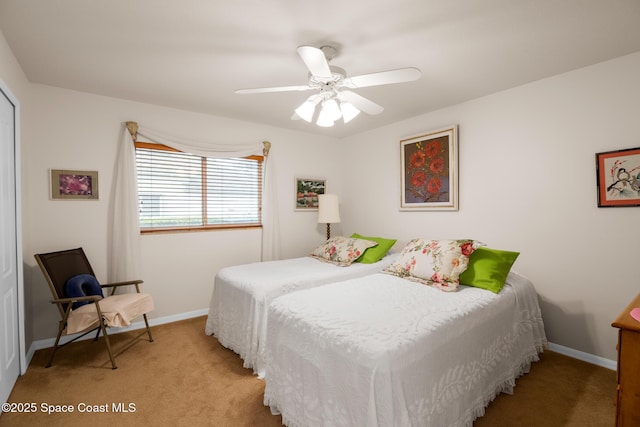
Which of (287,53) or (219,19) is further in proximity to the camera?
(287,53)

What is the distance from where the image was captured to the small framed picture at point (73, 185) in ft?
9.41

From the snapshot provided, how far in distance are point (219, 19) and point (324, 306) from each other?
6.28 feet

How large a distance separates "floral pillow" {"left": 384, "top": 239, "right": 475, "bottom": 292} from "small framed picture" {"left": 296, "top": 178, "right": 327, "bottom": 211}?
1.93 m

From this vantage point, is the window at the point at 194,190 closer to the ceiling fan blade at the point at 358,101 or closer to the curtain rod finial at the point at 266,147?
the curtain rod finial at the point at 266,147

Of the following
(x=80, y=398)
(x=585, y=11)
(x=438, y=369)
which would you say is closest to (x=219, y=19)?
(x=585, y=11)

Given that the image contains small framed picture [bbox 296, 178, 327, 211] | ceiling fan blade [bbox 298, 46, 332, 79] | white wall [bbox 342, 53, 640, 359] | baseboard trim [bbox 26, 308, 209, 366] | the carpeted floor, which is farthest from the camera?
small framed picture [bbox 296, 178, 327, 211]

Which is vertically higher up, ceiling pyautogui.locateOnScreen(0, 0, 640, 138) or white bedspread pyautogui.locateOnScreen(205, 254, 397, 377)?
ceiling pyautogui.locateOnScreen(0, 0, 640, 138)

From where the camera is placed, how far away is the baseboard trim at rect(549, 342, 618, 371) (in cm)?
242

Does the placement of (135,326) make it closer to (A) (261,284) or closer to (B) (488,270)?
(A) (261,284)

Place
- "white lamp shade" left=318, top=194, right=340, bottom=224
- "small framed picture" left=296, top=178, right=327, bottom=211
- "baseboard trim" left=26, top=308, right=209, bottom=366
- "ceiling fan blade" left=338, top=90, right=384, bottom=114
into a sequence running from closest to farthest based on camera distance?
"ceiling fan blade" left=338, top=90, right=384, bottom=114 < "baseboard trim" left=26, top=308, right=209, bottom=366 < "white lamp shade" left=318, top=194, right=340, bottom=224 < "small framed picture" left=296, top=178, right=327, bottom=211

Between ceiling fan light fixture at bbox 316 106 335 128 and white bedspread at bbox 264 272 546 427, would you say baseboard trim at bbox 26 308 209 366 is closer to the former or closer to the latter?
white bedspread at bbox 264 272 546 427

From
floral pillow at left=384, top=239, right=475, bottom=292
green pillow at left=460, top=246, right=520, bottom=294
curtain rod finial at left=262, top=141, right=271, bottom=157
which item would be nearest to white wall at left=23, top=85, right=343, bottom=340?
curtain rod finial at left=262, top=141, right=271, bottom=157

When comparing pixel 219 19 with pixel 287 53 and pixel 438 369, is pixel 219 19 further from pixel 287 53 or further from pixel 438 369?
pixel 438 369

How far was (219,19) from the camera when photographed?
1838 millimetres
